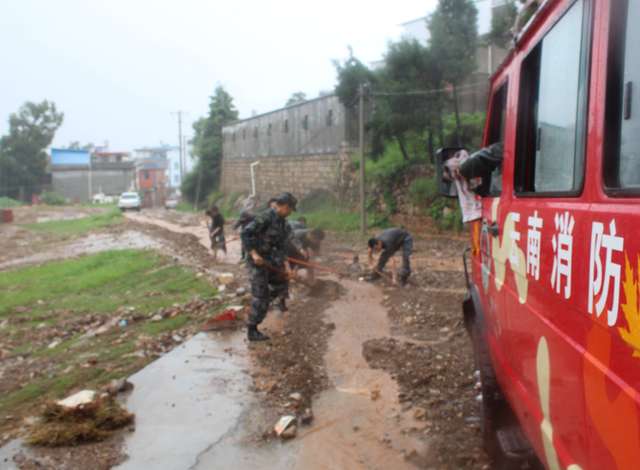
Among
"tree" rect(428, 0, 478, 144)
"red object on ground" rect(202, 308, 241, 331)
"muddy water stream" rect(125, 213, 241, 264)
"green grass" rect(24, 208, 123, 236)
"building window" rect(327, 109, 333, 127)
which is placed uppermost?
"tree" rect(428, 0, 478, 144)

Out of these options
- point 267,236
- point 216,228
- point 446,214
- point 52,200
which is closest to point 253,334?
point 267,236

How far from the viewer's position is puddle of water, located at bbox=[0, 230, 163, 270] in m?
21.0

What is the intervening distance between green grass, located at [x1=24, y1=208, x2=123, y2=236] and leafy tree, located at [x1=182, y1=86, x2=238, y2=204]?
9300mm

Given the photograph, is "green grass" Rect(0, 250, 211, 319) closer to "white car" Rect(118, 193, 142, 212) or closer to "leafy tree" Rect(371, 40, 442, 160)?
"leafy tree" Rect(371, 40, 442, 160)

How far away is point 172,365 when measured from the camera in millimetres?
6480

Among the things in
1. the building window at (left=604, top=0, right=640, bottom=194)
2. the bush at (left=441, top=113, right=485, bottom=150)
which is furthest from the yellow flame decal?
the bush at (left=441, top=113, right=485, bottom=150)

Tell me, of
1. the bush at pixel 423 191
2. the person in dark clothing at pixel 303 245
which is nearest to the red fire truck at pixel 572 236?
the person in dark clothing at pixel 303 245

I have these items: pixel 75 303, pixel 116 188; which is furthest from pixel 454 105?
pixel 116 188

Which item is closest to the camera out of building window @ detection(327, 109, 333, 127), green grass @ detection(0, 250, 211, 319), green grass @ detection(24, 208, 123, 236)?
green grass @ detection(0, 250, 211, 319)

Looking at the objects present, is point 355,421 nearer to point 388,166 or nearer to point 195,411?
point 195,411

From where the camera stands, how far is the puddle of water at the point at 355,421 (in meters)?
4.33

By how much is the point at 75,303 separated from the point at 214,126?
36.6m

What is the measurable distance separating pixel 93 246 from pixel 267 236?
18.4 meters

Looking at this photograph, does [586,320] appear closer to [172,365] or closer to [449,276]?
[172,365]
